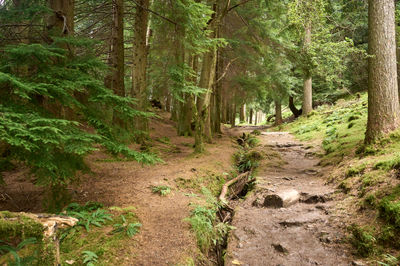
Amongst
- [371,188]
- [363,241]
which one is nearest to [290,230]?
[363,241]

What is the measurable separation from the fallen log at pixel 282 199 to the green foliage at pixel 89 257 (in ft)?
14.0

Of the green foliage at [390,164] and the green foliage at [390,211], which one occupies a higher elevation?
the green foliage at [390,164]

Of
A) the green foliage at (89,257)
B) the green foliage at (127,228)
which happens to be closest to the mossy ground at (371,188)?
the green foliage at (127,228)

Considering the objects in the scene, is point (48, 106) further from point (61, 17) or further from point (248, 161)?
point (248, 161)

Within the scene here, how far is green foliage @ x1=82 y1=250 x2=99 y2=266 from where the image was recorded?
3066 mm

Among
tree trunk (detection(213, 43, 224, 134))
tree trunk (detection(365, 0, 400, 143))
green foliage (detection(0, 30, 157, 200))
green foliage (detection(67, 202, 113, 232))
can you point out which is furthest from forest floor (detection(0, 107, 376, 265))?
tree trunk (detection(213, 43, 224, 134))

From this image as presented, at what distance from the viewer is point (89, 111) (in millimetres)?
3973

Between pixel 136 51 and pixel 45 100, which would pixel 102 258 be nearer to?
pixel 45 100

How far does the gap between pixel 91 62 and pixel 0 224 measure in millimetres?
2417

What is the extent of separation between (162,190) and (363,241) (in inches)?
157

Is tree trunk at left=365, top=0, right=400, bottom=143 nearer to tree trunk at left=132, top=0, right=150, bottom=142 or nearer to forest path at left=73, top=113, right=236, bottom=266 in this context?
forest path at left=73, top=113, right=236, bottom=266

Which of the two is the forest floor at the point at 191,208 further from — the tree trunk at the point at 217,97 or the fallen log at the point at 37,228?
the tree trunk at the point at 217,97

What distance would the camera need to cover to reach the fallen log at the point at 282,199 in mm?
5961

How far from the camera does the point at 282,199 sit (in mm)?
5965
